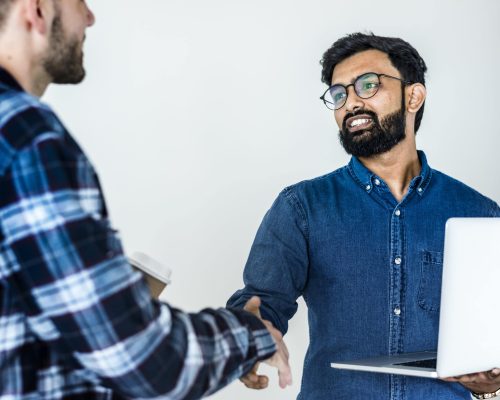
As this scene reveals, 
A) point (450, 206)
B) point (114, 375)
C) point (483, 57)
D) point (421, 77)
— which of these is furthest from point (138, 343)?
point (483, 57)

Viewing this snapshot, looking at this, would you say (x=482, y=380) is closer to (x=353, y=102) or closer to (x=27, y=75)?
(x=353, y=102)

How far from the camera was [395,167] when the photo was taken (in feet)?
7.60

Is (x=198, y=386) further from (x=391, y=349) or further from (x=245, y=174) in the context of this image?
(x=245, y=174)

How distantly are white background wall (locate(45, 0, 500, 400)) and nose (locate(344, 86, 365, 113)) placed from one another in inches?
27.1

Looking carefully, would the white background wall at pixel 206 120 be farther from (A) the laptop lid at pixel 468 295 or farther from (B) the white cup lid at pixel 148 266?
(B) the white cup lid at pixel 148 266

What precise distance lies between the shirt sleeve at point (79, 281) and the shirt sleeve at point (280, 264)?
0.98 metres

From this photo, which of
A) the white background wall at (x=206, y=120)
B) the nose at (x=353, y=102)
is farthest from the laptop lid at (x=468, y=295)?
the white background wall at (x=206, y=120)

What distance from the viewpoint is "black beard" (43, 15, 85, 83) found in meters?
1.16

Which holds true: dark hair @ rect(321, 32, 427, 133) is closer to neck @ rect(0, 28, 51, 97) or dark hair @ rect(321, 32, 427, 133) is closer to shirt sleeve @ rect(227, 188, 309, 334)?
shirt sleeve @ rect(227, 188, 309, 334)

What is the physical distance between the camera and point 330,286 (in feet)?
6.89

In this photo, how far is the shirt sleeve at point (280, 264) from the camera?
81.7 inches

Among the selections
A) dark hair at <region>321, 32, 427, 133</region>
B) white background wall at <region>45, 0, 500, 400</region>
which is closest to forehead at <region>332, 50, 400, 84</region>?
dark hair at <region>321, 32, 427, 133</region>

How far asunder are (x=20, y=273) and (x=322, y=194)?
133 centimetres

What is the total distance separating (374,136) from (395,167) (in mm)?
136
